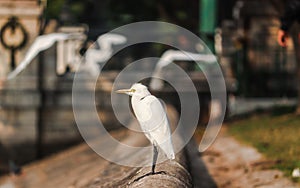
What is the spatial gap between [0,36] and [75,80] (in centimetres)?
285

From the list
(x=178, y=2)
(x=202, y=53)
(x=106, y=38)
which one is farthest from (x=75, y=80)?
(x=178, y=2)

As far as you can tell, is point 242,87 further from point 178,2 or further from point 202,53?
point 178,2

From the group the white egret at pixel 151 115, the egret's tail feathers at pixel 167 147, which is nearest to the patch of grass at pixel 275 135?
the egret's tail feathers at pixel 167 147

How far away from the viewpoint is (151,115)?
7926mm

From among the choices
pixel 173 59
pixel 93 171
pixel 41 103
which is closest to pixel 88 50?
pixel 41 103

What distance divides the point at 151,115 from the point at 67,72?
53.1 feet

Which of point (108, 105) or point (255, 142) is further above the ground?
point (255, 142)

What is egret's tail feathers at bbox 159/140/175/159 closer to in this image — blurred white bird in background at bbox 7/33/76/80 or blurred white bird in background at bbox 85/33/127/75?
blurred white bird in background at bbox 7/33/76/80

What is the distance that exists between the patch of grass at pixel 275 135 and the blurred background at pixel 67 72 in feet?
12.5

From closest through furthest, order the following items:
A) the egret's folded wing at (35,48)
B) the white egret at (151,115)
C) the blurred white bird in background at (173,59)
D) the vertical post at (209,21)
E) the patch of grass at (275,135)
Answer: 1. the white egret at (151,115)
2. the patch of grass at (275,135)
3. the egret's folded wing at (35,48)
4. the blurred white bird in background at (173,59)
5. the vertical post at (209,21)

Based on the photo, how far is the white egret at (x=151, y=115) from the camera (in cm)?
789

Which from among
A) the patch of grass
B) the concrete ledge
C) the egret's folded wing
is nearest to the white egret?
the concrete ledge

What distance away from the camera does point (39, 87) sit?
23.3 m

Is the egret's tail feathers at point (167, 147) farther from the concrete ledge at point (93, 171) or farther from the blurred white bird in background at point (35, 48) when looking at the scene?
the blurred white bird in background at point (35, 48)
